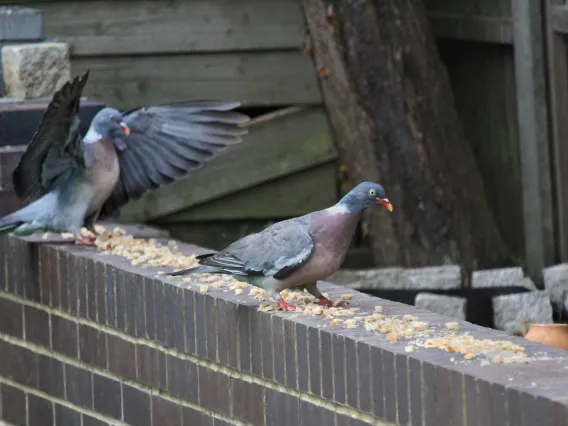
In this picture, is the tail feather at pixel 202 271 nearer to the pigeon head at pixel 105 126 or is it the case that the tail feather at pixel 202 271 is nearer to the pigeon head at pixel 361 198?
the pigeon head at pixel 361 198

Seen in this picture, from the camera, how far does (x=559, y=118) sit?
6.20 metres

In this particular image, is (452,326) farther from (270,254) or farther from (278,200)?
(278,200)

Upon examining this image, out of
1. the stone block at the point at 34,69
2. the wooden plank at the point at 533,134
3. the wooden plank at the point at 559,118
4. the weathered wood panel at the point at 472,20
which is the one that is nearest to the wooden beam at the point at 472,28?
the weathered wood panel at the point at 472,20

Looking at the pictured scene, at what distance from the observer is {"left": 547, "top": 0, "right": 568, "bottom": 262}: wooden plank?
241 inches

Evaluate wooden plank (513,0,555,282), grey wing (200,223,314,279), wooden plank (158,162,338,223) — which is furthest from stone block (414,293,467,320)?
grey wing (200,223,314,279)

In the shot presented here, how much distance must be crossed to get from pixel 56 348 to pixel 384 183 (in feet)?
6.98

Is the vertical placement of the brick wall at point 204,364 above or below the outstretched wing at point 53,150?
below

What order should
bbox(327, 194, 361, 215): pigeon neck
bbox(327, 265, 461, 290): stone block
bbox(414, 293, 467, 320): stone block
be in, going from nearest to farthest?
bbox(327, 194, 361, 215): pigeon neck
bbox(414, 293, 467, 320): stone block
bbox(327, 265, 461, 290): stone block

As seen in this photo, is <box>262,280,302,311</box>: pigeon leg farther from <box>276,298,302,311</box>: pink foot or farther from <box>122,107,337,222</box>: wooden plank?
<box>122,107,337,222</box>: wooden plank

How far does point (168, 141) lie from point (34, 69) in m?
0.86

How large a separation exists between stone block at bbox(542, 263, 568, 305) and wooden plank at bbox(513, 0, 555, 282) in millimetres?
72

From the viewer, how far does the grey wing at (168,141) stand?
5.43 metres

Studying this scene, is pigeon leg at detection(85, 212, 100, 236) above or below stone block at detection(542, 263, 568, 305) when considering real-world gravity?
above

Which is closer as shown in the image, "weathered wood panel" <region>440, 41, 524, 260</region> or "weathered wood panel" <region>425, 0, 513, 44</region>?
"weathered wood panel" <region>425, 0, 513, 44</region>
